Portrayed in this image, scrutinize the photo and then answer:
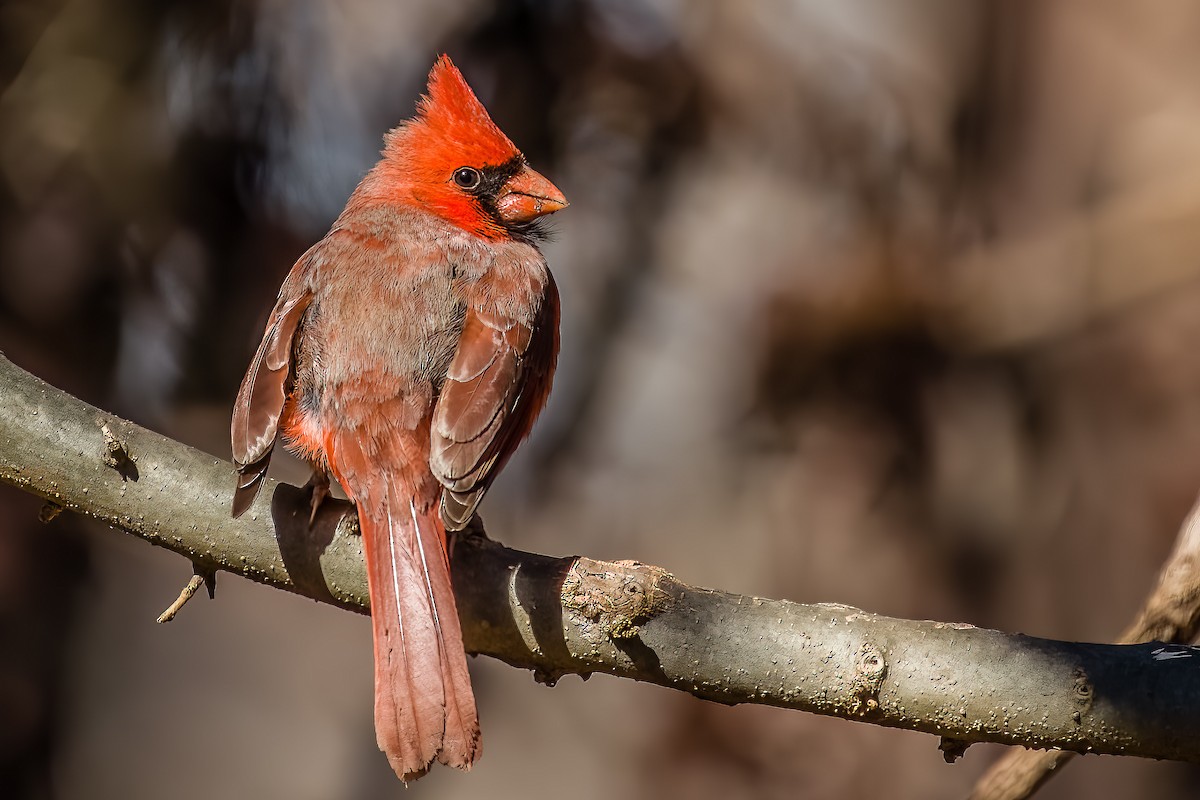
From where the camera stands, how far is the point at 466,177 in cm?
372

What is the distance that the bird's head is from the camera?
369cm

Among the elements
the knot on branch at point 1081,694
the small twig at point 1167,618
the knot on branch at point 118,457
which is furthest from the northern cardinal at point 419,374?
the small twig at point 1167,618

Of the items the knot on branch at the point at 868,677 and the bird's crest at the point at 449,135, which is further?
the bird's crest at the point at 449,135

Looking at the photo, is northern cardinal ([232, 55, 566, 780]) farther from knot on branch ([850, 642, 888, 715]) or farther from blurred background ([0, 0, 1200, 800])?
blurred background ([0, 0, 1200, 800])

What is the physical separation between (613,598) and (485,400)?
679 millimetres

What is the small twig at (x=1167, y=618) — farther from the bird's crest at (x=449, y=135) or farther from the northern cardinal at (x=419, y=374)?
the bird's crest at (x=449, y=135)

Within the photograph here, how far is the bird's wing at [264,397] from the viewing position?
2561 mm

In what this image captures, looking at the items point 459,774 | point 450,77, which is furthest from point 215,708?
point 450,77

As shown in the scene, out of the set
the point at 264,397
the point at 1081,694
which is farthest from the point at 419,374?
the point at 1081,694

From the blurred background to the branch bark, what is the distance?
109 inches

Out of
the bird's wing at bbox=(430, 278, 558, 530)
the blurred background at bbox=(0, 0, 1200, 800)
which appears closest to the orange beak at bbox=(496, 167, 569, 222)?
the bird's wing at bbox=(430, 278, 558, 530)

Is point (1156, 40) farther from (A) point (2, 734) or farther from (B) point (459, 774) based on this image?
(A) point (2, 734)

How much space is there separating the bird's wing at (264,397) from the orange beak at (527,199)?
0.73 m

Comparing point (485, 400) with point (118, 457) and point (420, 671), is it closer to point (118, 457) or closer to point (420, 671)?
point (420, 671)
